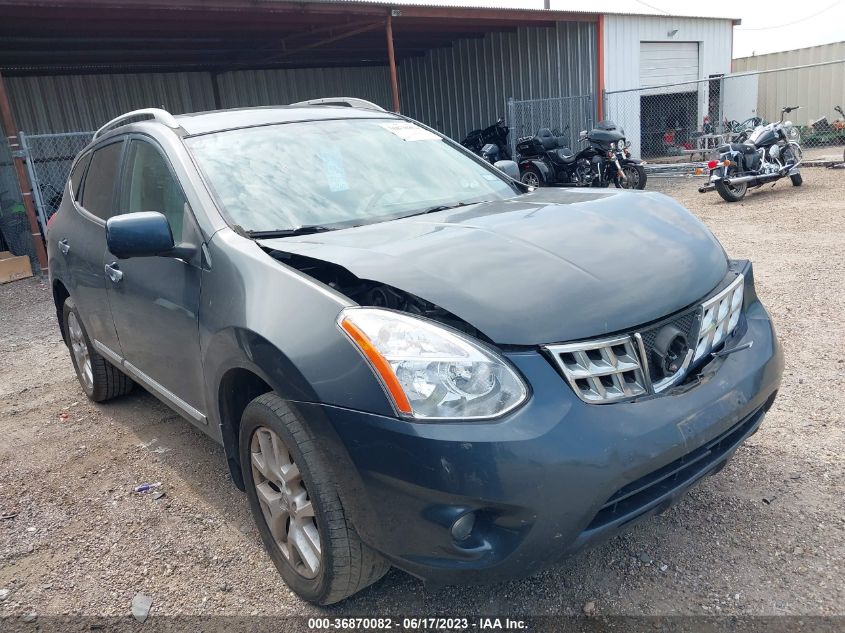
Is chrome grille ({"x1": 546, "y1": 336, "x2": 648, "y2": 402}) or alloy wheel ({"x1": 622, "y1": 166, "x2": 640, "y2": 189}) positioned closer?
chrome grille ({"x1": 546, "y1": 336, "x2": 648, "y2": 402})

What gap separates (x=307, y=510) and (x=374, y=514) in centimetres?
39

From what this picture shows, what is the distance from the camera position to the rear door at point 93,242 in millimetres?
3494

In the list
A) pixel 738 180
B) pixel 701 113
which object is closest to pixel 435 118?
pixel 701 113

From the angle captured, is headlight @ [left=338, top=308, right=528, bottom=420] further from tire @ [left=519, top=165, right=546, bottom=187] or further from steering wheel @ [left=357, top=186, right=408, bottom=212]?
tire @ [left=519, top=165, right=546, bottom=187]

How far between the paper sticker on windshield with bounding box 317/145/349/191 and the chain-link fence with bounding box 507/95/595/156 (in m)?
13.5

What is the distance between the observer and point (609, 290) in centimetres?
201

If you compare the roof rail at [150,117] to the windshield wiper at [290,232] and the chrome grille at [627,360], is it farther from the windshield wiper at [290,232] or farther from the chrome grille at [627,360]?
the chrome grille at [627,360]

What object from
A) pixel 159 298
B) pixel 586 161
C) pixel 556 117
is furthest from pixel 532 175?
pixel 159 298

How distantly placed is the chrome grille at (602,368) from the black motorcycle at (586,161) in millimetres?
9917

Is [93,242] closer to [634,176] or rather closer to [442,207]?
[442,207]

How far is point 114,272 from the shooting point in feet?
→ 10.6

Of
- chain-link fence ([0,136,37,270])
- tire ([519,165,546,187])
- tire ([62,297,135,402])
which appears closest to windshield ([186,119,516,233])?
tire ([62,297,135,402])

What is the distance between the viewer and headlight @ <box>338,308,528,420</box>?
1.78 meters

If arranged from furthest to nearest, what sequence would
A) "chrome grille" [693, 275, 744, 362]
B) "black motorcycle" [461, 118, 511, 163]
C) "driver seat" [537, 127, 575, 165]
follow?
1. "black motorcycle" [461, 118, 511, 163]
2. "driver seat" [537, 127, 575, 165]
3. "chrome grille" [693, 275, 744, 362]
